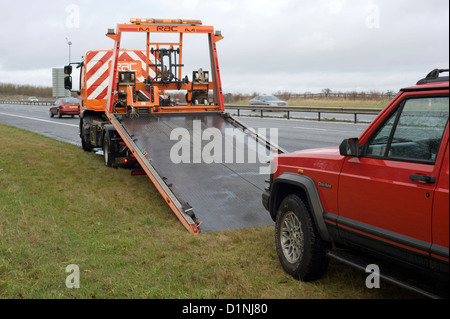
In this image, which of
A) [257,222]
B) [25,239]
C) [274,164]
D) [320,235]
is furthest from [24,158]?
[320,235]

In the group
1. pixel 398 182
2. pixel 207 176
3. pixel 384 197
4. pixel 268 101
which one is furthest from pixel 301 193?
pixel 268 101

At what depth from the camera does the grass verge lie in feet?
15.3

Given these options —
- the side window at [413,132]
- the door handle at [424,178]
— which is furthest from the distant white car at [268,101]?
the door handle at [424,178]

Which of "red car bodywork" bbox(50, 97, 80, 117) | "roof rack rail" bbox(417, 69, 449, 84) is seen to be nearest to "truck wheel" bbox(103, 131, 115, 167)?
"roof rack rail" bbox(417, 69, 449, 84)

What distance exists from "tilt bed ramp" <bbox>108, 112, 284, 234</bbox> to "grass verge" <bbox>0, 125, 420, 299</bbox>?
1.29 ft

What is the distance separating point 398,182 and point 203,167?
5.23 m

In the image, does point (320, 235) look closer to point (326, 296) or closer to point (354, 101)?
point (326, 296)

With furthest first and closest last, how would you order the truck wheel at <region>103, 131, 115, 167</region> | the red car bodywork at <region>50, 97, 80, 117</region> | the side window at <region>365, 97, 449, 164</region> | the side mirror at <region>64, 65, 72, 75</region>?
1. the red car bodywork at <region>50, 97, 80, 117</region>
2. the side mirror at <region>64, 65, 72, 75</region>
3. the truck wheel at <region>103, 131, 115, 167</region>
4. the side window at <region>365, 97, 449, 164</region>

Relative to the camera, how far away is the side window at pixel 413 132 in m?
3.66

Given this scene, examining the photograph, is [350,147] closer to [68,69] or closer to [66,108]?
[68,69]

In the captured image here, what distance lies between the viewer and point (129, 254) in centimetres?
574

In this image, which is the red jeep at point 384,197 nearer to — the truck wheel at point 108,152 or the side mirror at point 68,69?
the truck wheel at point 108,152

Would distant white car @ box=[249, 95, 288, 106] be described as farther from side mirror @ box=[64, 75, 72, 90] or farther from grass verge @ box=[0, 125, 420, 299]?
grass verge @ box=[0, 125, 420, 299]

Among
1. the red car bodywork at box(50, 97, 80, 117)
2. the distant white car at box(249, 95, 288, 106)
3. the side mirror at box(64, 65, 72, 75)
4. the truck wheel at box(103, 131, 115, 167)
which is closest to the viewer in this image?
the truck wheel at box(103, 131, 115, 167)
